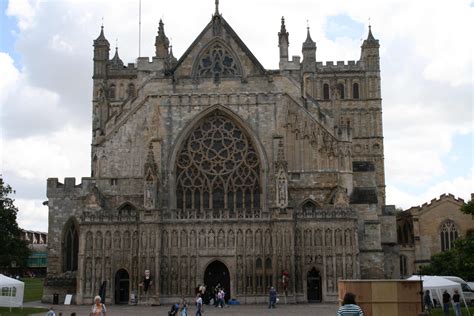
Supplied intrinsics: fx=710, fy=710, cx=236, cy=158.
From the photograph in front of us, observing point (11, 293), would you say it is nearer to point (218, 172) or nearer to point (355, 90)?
point (218, 172)

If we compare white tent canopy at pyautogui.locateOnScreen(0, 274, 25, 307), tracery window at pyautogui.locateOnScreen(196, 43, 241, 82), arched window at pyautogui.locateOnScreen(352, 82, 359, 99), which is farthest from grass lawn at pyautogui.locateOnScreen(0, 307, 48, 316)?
arched window at pyautogui.locateOnScreen(352, 82, 359, 99)

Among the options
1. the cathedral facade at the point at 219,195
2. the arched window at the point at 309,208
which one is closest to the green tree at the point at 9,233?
the cathedral facade at the point at 219,195

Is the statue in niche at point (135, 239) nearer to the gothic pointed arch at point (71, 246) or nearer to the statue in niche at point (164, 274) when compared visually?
the statue in niche at point (164, 274)

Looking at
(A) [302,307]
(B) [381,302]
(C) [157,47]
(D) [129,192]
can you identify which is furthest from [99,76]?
(B) [381,302]

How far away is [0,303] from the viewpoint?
38.6 meters

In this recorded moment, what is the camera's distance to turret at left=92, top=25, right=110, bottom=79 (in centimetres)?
7350

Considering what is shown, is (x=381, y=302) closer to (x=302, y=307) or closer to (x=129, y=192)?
(x=302, y=307)

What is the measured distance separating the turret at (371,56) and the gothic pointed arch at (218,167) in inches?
1142

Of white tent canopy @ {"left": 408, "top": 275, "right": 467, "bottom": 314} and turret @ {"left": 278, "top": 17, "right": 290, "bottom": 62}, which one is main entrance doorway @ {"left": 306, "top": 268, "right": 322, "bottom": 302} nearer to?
white tent canopy @ {"left": 408, "top": 275, "right": 467, "bottom": 314}

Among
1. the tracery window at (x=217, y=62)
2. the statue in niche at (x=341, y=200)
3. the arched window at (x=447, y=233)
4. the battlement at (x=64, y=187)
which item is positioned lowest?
the arched window at (x=447, y=233)

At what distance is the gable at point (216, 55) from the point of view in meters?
51.3

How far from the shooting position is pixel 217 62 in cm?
5181

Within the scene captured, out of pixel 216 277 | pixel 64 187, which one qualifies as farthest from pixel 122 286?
pixel 64 187

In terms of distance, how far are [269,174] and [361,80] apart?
2906cm
